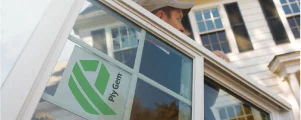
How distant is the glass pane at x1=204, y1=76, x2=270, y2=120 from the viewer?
192cm

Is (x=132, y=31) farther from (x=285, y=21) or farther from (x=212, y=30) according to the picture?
(x=285, y=21)

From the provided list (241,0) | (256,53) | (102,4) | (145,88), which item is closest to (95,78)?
(145,88)

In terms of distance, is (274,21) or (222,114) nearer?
(222,114)

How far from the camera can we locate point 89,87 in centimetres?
126

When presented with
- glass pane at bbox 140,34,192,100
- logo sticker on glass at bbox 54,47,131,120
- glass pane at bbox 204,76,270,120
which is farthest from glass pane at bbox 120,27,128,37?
glass pane at bbox 204,76,270,120

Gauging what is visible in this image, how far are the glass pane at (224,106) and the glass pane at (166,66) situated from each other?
215 mm

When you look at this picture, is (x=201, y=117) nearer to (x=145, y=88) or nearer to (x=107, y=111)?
(x=145, y=88)

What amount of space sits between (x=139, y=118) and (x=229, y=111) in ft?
3.01

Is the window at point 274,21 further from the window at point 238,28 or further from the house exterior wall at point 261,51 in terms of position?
the window at point 238,28

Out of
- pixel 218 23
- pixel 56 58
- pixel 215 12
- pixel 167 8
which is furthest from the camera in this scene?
pixel 215 12

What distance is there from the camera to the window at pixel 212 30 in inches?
294

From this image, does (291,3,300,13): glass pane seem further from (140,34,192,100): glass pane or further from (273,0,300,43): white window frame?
(140,34,192,100): glass pane

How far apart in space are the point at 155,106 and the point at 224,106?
2.41 ft

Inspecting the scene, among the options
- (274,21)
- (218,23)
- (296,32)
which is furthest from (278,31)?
(218,23)
